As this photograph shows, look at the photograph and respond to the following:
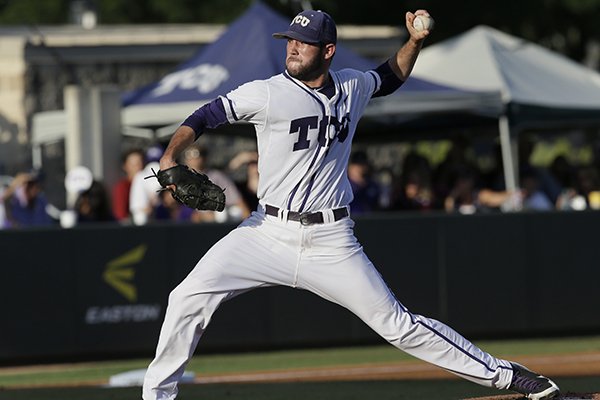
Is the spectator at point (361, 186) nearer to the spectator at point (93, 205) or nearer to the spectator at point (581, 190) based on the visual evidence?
the spectator at point (581, 190)

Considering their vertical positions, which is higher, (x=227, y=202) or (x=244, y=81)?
(x=244, y=81)

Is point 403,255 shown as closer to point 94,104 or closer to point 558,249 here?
point 558,249

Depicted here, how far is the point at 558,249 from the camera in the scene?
44.5 feet

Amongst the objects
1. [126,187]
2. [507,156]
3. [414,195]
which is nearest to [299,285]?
[126,187]

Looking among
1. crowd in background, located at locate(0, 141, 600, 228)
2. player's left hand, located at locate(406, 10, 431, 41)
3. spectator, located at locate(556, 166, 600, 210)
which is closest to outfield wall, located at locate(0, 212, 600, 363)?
crowd in background, located at locate(0, 141, 600, 228)

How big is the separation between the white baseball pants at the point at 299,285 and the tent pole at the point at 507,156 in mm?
7965

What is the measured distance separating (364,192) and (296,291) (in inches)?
58.1

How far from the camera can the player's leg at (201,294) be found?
7199 millimetres

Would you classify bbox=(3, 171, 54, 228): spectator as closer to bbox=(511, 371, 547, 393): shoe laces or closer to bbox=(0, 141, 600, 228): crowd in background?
bbox=(0, 141, 600, 228): crowd in background

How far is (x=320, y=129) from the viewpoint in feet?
23.7

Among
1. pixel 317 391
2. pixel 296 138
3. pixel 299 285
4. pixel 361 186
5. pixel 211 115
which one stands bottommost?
pixel 317 391

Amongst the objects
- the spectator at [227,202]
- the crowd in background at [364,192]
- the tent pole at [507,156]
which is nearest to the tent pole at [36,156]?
the crowd in background at [364,192]

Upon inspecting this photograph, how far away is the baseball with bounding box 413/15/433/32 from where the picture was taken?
7484 mm

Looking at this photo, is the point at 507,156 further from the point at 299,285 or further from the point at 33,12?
the point at 33,12
